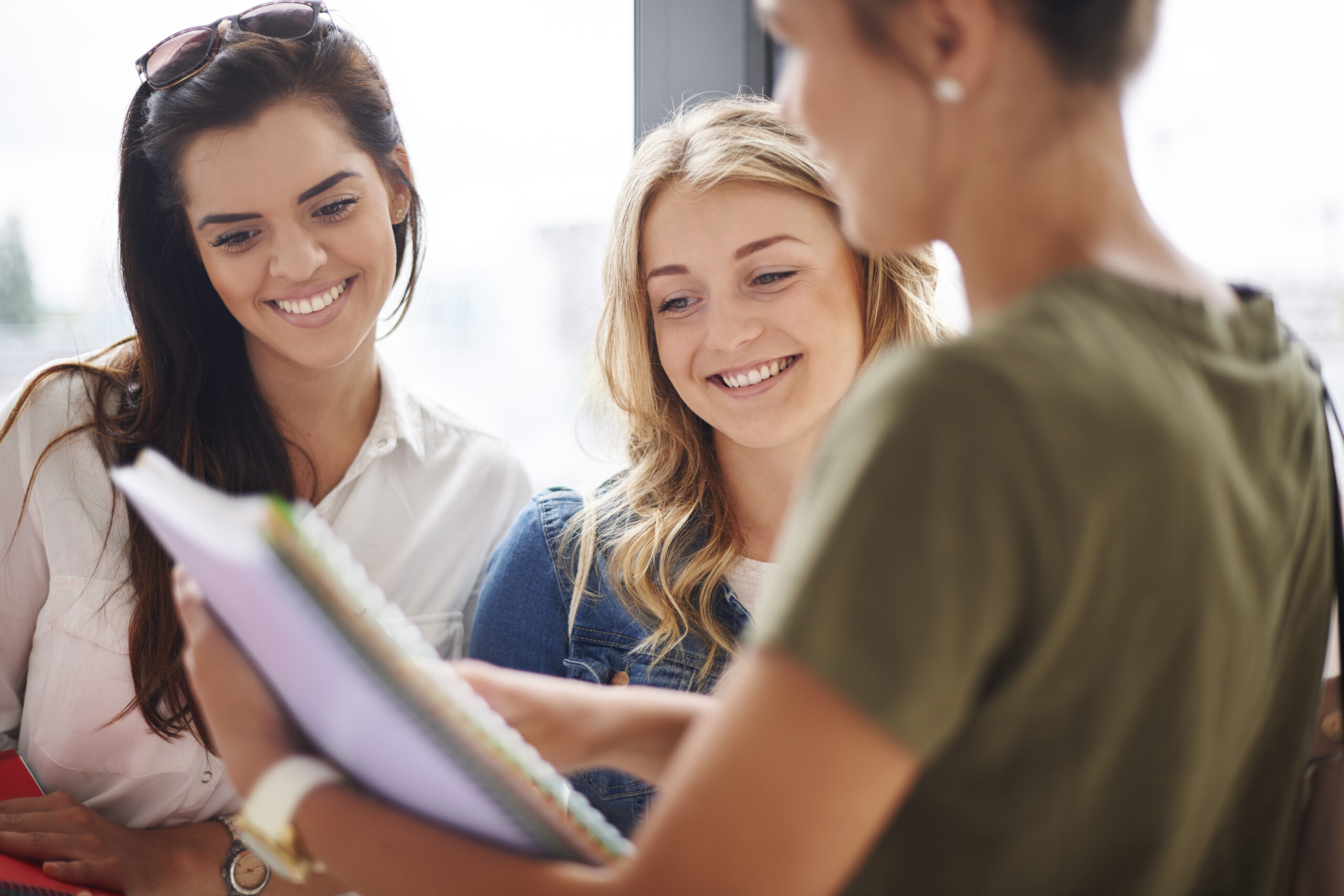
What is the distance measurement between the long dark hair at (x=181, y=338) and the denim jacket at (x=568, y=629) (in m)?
0.38

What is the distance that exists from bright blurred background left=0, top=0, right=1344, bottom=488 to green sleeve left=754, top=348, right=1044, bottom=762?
1090 millimetres

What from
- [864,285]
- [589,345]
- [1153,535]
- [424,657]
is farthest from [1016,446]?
[589,345]

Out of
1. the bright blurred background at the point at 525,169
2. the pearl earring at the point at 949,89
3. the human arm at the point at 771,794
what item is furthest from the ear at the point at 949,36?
the bright blurred background at the point at 525,169

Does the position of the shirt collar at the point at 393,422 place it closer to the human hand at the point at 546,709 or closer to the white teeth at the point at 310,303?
the white teeth at the point at 310,303

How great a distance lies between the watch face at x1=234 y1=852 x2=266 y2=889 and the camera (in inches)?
52.3

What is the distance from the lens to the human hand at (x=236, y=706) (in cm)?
62

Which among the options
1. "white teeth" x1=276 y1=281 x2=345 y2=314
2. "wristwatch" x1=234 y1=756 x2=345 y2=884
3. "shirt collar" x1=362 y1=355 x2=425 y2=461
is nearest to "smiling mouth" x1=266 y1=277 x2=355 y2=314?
"white teeth" x1=276 y1=281 x2=345 y2=314

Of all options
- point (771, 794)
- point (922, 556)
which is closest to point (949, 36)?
point (922, 556)

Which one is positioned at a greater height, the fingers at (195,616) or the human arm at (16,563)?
the fingers at (195,616)

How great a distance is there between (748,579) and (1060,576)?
0.99 m

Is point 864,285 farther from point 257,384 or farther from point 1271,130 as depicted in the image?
point 257,384

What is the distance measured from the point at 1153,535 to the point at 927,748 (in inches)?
6.0

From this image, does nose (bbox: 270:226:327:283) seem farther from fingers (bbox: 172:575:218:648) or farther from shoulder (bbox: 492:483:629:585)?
fingers (bbox: 172:575:218:648)

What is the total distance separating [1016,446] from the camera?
17.4 inches
